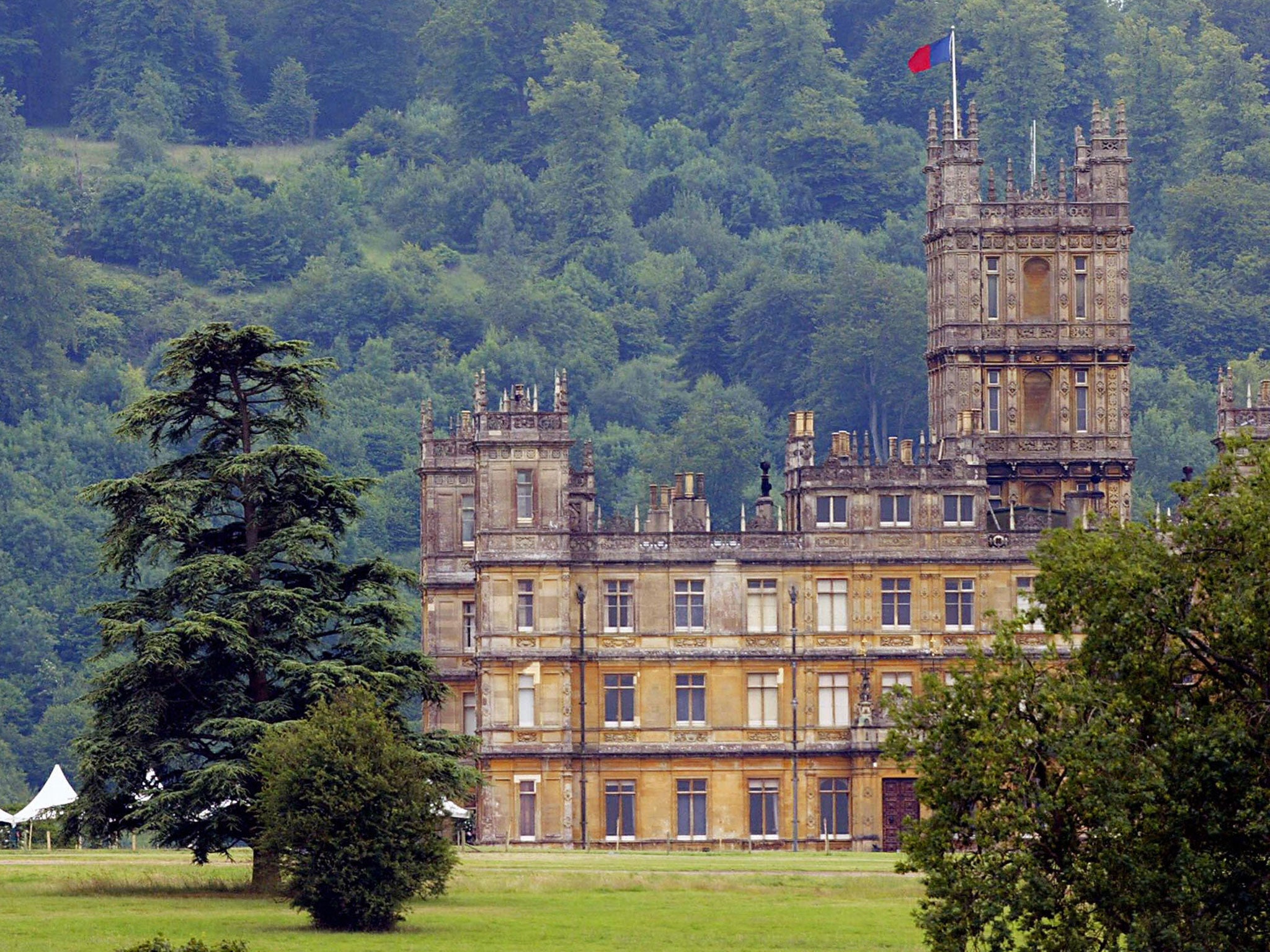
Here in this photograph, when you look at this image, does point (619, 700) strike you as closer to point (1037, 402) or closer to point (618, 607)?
point (618, 607)

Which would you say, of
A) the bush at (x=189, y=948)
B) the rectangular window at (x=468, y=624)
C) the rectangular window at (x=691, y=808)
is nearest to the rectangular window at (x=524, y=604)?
the rectangular window at (x=691, y=808)

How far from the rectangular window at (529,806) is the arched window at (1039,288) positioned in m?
24.3

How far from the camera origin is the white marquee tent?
102500 millimetres

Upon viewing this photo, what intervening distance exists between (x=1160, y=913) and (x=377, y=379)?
143476mm

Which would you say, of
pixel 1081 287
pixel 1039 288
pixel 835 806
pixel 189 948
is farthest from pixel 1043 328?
pixel 189 948

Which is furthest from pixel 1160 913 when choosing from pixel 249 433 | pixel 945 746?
pixel 249 433

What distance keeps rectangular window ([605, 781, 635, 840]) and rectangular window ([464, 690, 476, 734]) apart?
9.50 m

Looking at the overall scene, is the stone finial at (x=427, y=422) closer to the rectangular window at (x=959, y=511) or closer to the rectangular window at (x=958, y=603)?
the rectangular window at (x=959, y=511)

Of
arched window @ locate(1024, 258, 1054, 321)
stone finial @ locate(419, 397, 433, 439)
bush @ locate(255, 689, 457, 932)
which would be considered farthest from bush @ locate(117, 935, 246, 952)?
arched window @ locate(1024, 258, 1054, 321)

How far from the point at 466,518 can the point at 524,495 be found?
10.4 metres

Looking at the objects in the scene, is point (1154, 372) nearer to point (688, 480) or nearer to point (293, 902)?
point (688, 480)

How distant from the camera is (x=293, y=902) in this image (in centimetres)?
7656

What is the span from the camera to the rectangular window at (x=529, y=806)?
108 m

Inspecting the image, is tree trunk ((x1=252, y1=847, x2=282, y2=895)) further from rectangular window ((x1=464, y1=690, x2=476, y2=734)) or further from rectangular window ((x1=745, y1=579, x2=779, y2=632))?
rectangular window ((x1=464, y1=690, x2=476, y2=734))
